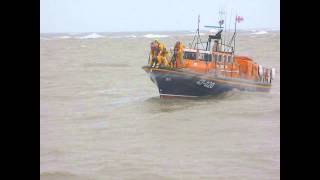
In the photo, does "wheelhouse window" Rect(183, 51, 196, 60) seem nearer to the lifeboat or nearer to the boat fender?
the lifeboat

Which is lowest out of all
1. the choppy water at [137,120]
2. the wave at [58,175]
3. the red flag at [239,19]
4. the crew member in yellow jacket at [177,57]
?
the wave at [58,175]

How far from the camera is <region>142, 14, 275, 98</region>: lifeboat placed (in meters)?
3.72

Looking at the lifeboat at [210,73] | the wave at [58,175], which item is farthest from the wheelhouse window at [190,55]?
the wave at [58,175]

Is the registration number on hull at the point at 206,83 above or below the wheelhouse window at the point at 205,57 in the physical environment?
below

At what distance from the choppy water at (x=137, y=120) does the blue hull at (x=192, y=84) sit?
0.05 meters

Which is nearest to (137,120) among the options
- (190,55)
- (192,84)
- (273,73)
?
(192,84)

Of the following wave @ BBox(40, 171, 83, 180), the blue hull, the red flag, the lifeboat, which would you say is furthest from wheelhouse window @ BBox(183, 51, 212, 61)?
wave @ BBox(40, 171, 83, 180)

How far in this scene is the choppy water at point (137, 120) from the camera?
A: 143 inches

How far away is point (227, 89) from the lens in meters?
3.79

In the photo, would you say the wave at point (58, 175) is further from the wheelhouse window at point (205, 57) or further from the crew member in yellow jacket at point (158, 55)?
the wheelhouse window at point (205, 57)
